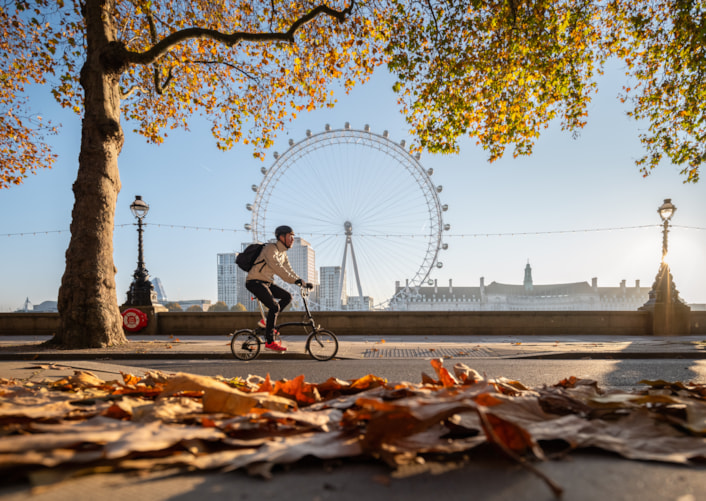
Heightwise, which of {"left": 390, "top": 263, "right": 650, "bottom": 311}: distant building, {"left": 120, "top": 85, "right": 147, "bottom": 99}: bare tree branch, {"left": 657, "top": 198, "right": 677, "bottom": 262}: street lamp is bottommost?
{"left": 390, "top": 263, "right": 650, "bottom": 311}: distant building

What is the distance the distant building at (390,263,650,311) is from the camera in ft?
385

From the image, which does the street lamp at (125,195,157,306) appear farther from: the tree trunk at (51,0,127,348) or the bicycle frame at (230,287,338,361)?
the bicycle frame at (230,287,338,361)

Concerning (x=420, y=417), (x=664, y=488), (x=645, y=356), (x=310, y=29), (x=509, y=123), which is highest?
(x=310, y=29)

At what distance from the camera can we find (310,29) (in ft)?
34.2

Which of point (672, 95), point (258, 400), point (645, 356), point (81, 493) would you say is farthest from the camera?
point (672, 95)

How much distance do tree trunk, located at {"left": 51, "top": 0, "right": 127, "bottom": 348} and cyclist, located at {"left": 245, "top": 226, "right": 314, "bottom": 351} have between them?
3.60 metres

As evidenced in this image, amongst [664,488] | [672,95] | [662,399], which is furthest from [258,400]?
[672,95]

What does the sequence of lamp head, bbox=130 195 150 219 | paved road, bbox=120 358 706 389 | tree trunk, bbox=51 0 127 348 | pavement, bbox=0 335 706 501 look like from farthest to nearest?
1. lamp head, bbox=130 195 150 219
2. tree trunk, bbox=51 0 127 348
3. paved road, bbox=120 358 706 389
4. pavement, bbox=0 335 706 501

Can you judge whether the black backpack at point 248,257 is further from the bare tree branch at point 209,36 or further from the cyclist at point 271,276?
the bare tree branch at point 209,36

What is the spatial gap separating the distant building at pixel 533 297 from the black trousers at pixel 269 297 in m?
110

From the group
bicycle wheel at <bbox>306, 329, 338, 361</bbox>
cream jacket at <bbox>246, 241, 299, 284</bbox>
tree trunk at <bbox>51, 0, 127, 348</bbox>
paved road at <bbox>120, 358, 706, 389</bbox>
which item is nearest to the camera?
paved road at <bbox>120, 358, 706, 389</bbox>

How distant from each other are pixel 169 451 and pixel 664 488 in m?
1.30

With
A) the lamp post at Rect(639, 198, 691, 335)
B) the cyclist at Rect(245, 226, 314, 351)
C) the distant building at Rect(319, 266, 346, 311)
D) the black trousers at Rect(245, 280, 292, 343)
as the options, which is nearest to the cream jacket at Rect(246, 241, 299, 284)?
the cyclist at Rect(245, 226, 314, 351)

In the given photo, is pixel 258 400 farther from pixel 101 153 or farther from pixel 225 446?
pixel 101 153
